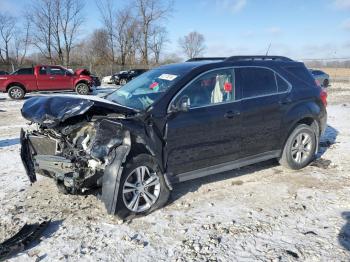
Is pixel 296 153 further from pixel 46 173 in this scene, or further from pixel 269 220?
pixel 46 173

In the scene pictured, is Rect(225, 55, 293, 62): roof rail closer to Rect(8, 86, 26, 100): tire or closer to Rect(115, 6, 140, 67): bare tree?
Rect(8, 86, 26, 100): tire

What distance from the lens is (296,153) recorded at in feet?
19.2

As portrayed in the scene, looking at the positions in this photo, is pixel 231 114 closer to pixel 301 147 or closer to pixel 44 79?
pixel 301 147

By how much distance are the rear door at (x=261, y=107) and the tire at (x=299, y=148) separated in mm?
298

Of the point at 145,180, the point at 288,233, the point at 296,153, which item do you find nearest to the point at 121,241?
the point at 145,180

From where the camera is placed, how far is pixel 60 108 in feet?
13.6

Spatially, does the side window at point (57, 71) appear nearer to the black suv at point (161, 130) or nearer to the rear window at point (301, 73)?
the black suv at point (161, 130)

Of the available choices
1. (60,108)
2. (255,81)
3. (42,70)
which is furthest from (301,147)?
(42,70)

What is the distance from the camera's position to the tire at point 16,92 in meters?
18.4

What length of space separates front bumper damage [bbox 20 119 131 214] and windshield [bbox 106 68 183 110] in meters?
0.58

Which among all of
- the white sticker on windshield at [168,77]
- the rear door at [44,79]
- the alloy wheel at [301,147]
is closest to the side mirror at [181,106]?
→ the white sticker on windshield at [168,77]

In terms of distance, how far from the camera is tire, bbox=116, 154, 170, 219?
394cm

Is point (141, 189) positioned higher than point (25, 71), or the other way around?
point (25, 71)

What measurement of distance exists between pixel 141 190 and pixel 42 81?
16.9 m
